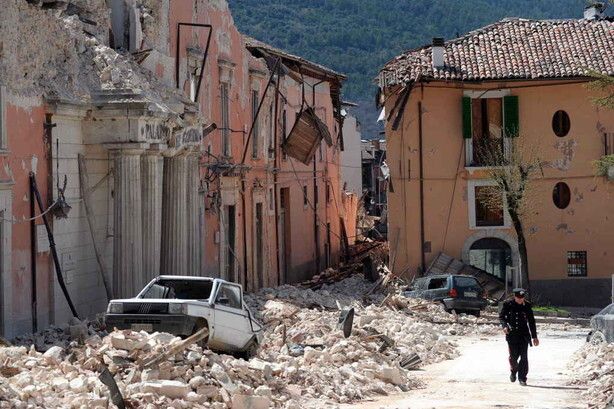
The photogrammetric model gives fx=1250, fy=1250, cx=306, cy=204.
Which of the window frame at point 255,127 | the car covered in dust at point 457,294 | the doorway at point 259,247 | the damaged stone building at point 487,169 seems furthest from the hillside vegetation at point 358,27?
the car covered in dust at point 457,294

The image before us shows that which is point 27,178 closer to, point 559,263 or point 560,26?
point 559,263

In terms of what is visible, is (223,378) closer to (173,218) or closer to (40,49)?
(40,49)

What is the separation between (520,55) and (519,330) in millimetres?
25343

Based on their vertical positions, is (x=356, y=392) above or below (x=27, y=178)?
below

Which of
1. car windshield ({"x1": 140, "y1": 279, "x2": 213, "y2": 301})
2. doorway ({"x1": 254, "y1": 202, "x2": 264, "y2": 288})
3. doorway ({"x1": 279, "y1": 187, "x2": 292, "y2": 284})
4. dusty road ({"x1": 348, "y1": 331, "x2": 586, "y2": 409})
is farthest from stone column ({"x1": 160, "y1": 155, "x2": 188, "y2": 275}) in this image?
doorway ({"x1": 279, "y1": 187, "x2": 292, "y2": 284})

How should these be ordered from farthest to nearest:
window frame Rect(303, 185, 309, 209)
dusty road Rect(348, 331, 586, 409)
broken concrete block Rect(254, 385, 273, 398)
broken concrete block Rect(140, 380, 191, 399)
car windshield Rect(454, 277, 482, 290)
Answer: window frame Rect(303, 185, 309, 209) < car windshield Rect(454, 277, 482, 290) < dusty road Rect(348, 331, 586, 409) < broken concrete block Rect(254, 385, 273, 398) < broken concrete block Rect(140, 380, 191, 399)

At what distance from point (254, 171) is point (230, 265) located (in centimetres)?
Result: 431

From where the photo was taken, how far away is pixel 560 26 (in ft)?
149

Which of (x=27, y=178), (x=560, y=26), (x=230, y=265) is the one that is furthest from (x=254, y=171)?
(x=27, y=178)

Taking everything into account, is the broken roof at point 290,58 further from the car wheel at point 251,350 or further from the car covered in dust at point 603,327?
the car wheel at point 251,350

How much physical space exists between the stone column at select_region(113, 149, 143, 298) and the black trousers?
7860 mm

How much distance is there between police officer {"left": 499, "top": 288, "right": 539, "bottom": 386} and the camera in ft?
62.9

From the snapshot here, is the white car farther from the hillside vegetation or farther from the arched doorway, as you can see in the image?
the hillside vegetation

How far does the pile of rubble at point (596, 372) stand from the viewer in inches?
676
